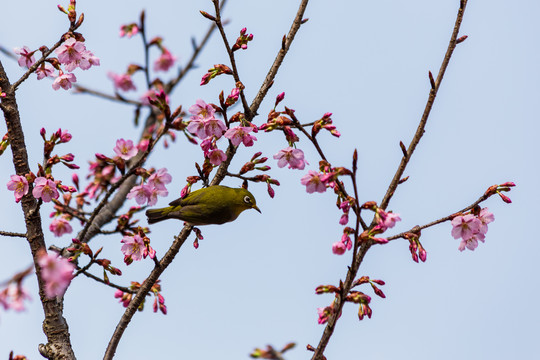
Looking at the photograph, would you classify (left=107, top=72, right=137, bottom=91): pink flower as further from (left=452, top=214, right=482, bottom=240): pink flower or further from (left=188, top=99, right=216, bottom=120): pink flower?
(left=452, top=214, right=482, bottom=240): pink flower

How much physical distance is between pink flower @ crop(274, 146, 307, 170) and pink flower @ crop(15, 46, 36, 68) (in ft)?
9.23

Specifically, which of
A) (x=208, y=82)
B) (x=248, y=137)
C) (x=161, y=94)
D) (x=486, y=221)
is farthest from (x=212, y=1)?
(x=486, y=221)

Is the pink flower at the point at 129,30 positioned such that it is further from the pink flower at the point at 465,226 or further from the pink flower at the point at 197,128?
the pink flower at the point at 465,226

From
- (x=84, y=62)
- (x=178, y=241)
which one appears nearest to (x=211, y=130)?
(x=178, y=241)

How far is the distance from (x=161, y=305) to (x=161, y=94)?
3.12m

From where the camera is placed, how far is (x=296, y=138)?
5.09m

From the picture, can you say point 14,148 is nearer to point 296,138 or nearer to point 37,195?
point 37,195

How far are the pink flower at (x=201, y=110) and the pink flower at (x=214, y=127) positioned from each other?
0.06 meters

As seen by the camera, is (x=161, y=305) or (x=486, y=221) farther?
(x=161, y=305)

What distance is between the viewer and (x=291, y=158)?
5148 millimetres

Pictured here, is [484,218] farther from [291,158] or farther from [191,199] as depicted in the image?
[191,199]

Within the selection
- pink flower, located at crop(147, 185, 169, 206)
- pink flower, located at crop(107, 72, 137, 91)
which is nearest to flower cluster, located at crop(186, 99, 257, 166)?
pink flower, located at crop(147, 185, 169, 206)

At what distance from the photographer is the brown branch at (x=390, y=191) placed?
12.3 ft

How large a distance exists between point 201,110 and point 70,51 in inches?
64.9
